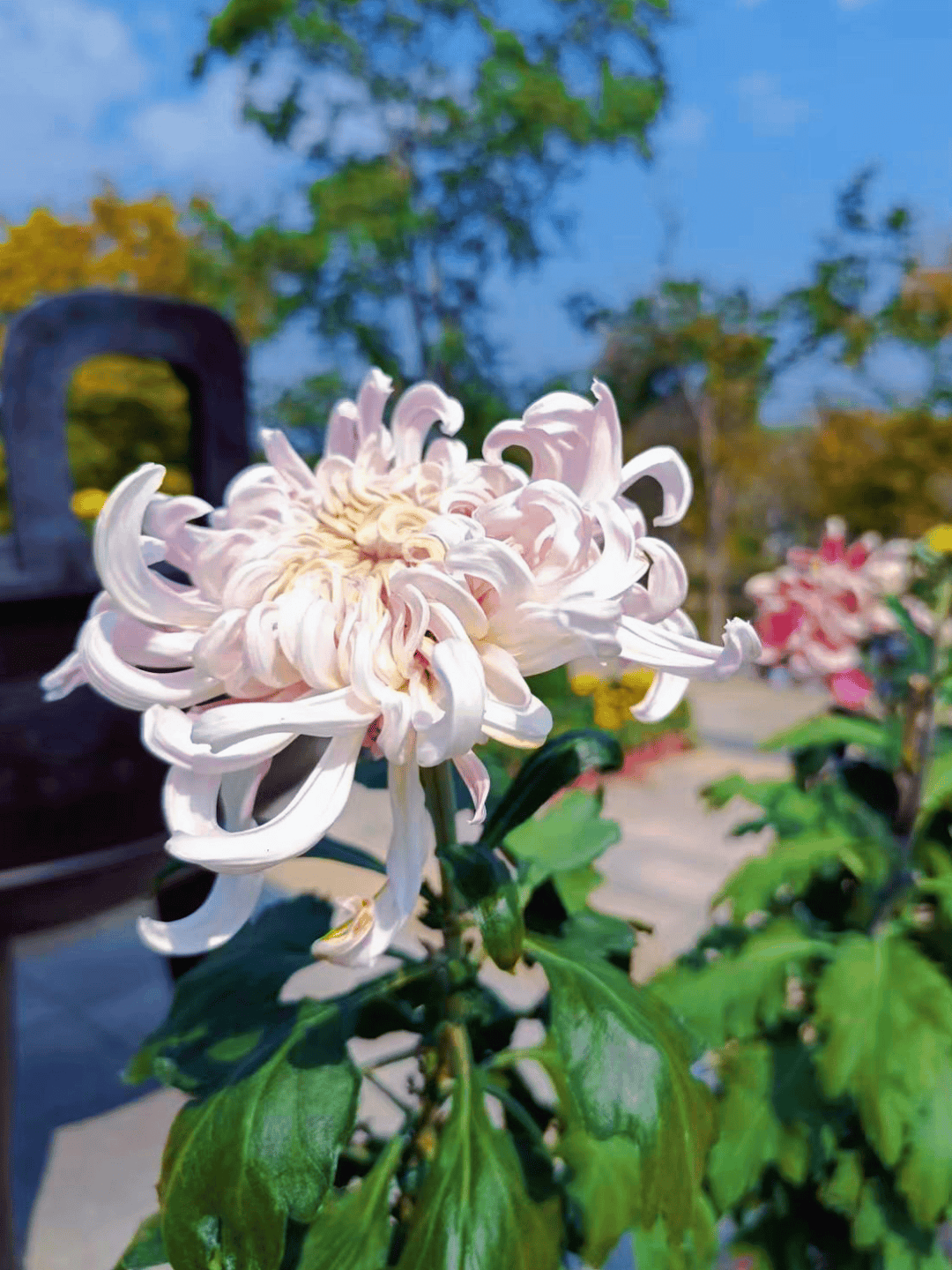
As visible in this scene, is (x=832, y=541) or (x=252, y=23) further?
(x=252, y=23)

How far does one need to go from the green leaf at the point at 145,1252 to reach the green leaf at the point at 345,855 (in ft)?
1.36

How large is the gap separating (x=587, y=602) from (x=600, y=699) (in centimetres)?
28

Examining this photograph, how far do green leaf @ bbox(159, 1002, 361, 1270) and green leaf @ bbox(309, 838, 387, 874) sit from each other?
0.19 metres

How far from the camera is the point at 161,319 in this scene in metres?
2.26

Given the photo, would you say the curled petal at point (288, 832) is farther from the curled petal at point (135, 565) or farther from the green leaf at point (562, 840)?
the green leaf at point (562, 840)

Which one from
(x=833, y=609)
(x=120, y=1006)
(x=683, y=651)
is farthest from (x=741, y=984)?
(x=120, y=1006)

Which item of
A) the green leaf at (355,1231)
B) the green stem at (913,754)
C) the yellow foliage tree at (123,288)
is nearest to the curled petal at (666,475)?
the green leaf at (355,1231)

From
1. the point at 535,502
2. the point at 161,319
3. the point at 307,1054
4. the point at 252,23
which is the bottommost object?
the point at 307,1054

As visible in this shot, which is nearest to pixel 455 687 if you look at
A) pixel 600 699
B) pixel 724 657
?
pixel 724 657

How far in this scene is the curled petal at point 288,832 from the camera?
0.62m

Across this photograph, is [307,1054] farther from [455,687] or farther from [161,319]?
[161,319]

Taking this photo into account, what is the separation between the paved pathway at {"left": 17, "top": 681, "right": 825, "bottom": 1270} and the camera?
7.70 ft

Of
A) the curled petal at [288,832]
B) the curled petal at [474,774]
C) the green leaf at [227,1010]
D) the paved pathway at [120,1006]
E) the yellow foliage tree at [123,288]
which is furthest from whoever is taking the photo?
the yellow foliage tree at [123,288]

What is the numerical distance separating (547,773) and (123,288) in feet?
41.8
